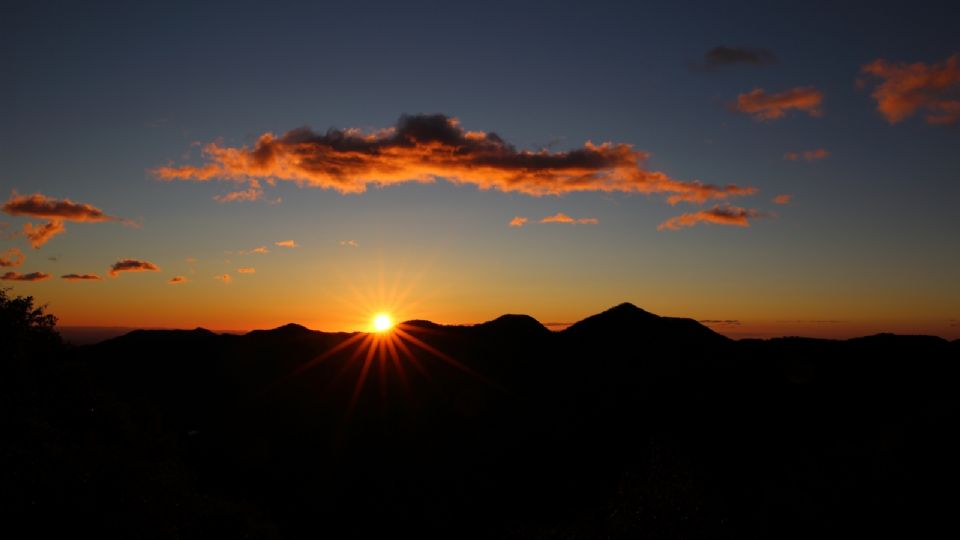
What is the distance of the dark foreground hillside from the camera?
3353 cm

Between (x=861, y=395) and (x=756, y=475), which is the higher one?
(x=861, y=395)

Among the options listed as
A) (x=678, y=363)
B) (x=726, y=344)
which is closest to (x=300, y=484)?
(x=678, y=363)

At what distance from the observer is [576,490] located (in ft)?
403

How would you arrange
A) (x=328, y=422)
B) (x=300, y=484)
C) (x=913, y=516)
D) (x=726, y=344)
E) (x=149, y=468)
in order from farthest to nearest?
(x=726, y=344) → (x=328, y=422) → (x=300, y=484) → (x=913, y=516) → (x=149, y=468)

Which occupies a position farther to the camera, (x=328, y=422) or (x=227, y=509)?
(x=328, y=422)

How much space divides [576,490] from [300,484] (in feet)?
196

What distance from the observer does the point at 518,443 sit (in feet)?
469

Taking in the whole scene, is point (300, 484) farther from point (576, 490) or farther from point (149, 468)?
point (149, 468)

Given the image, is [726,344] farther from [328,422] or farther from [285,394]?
[285,394]

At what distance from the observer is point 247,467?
449 ft

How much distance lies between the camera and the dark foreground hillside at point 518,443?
110 ft

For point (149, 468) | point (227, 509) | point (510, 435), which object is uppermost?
point (149, 468)

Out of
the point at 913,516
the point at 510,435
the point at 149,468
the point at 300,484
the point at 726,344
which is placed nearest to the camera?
the point at 149,468

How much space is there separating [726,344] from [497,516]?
317 feet
